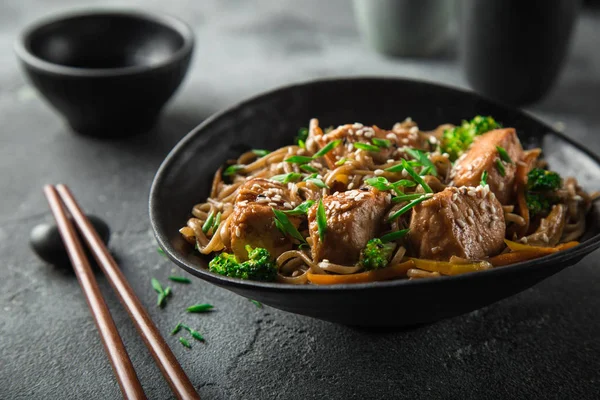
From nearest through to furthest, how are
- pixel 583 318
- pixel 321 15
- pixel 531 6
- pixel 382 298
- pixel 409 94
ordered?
pixel 382 298, pixel 583 318, pixel 409 94, pixel 531 6, pixel 321 15

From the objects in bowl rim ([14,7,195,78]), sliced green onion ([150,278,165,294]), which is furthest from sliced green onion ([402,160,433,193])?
bowl rim ([14,7,195,78])

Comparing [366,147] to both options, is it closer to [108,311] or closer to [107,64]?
[108,311]

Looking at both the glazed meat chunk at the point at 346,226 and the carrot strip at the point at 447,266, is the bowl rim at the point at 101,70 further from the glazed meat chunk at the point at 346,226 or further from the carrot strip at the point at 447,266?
the carrot strip at the point at 447,266

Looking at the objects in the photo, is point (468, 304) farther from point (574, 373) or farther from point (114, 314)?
point (114, 314)

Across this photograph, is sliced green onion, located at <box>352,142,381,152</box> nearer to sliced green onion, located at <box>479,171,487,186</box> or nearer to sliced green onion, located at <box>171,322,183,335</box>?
sliced green onion, located at <box>479,171,487,186</box>

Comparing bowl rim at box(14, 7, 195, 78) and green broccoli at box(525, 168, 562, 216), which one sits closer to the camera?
green broccoli at box(525, 168, 562, 216)

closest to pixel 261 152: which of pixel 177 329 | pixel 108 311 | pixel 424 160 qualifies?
pixel 424 160

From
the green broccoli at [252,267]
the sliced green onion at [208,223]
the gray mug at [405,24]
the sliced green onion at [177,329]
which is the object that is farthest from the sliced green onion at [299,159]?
the gray mug at [405,24]

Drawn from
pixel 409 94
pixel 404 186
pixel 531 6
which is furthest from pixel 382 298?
pixel 531 6
